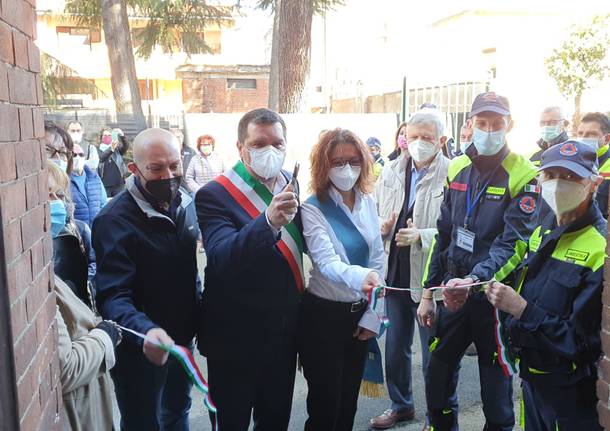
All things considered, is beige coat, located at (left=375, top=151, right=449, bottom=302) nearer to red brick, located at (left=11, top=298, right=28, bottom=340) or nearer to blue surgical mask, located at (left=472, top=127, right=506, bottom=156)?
blue surgical mask, located at (left=472, top=127, right=506, bottom=156)

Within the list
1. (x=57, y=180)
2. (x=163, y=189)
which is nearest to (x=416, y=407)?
A: (x=163, y=189)

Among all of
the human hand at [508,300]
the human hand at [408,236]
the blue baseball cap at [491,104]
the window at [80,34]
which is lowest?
the human hand at [508,300]

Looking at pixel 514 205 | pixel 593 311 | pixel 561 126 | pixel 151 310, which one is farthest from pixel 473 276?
pixel 561 126

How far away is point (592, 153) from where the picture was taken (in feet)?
8.04

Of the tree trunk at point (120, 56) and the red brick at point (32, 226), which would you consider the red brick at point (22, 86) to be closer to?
the red brick at point (32, 226)

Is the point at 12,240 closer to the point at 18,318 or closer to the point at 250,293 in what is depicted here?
the point at 18,318

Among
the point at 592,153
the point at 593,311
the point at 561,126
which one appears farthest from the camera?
the point at 561,126

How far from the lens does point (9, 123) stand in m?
1.49

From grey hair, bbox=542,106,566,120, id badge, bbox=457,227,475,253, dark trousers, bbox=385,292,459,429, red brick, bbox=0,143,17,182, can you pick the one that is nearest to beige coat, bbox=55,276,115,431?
red brick, bbox=0,143,17,182

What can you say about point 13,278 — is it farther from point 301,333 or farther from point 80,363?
point 301,333

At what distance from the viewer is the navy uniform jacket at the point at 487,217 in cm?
282

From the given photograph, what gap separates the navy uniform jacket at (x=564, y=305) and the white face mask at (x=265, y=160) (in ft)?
3.98

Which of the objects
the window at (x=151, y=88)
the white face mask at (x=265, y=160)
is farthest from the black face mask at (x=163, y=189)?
the window at (x=151, y=88)

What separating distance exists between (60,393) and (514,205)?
2.22 m
